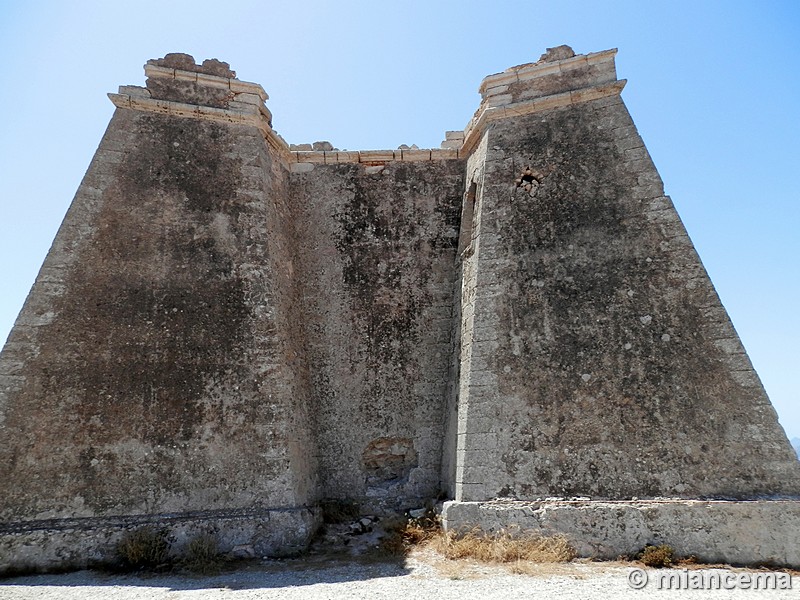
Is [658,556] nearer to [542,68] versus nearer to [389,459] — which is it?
[389,459]

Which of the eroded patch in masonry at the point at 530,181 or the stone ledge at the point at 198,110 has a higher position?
the stone ledge at the point at 198,110

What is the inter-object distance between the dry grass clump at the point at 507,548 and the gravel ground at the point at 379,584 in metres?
0.13

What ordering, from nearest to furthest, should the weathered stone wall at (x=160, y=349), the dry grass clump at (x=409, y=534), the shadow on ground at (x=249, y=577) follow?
1. the shadow on ground at (x=249, y=577)
2. the weathered stone wall at (x=160, y=349)
3. the dry grass clump at (x=409, y=534)

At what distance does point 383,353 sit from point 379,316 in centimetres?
56

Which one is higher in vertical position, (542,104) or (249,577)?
(542,104)

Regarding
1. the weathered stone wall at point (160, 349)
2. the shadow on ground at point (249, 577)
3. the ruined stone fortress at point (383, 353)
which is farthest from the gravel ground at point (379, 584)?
A: the weathered stone wall at point (160, 349)

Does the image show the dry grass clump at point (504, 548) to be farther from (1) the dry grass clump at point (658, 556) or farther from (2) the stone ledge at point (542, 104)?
(2) the stone ledge at point (542, 104)

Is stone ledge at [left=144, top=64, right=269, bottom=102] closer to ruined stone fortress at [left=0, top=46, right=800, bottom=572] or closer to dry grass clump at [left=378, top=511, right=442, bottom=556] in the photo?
ruined stone fortress at [left=0, top=46, right=800, bottom=572]

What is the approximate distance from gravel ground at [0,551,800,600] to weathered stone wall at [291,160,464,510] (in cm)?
199

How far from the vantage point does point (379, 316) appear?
767 centimetres

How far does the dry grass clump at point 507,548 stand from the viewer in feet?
16.5

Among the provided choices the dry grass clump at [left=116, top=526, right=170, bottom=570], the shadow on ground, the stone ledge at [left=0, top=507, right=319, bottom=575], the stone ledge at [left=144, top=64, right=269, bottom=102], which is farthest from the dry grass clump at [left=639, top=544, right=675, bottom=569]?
the stone ledge at [left=144, top=64, right=269, bottom=102]

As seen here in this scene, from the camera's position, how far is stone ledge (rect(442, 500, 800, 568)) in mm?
4871

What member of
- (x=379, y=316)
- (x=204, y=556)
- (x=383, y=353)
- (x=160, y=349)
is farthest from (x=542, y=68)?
(x=204, y=556)
